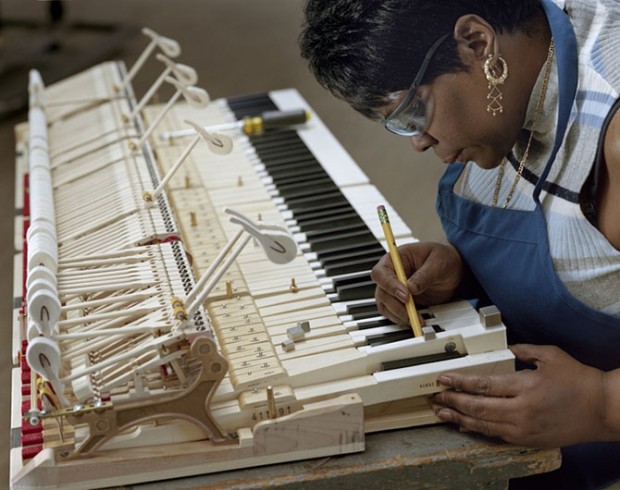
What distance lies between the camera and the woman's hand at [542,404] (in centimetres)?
182

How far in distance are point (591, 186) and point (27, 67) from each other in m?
5.44

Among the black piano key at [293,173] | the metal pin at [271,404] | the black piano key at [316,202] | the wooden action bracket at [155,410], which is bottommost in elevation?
the metal pin at [271,404]

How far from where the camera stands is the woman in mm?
1833

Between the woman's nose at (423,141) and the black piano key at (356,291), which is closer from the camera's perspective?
the woman's nose at (423,141)

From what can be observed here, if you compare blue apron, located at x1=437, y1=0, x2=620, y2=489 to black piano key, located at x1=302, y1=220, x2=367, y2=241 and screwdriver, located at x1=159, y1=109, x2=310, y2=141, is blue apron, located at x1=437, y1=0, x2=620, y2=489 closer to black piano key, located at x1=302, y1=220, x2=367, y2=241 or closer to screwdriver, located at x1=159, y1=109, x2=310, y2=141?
black piano key, located at x1=302, y1=220, x2=367, y2=241

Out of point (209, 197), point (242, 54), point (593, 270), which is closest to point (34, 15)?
point (242, 54)

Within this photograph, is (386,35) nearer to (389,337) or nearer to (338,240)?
(389,337)

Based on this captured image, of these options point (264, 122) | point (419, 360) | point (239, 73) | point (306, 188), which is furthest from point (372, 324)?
point (239, 73)

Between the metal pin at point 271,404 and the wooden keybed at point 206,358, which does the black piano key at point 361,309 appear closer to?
the wooden keybed at point 206,358

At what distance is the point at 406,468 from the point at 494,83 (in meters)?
0.76

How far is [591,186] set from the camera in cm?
191

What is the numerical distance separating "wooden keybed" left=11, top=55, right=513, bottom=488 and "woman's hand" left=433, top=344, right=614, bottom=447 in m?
0.09

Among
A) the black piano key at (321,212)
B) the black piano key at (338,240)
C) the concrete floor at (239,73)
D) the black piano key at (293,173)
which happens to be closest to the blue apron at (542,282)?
the black piano key at (338,240)

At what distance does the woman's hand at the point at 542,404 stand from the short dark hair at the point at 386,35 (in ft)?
1.95
